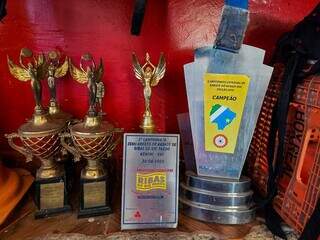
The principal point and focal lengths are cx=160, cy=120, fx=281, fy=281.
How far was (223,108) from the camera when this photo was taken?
2.30ft

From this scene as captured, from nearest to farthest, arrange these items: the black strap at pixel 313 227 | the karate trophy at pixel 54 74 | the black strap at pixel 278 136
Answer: the black strap at pixel 313 227 < the black strap at pixel 278 136 < the karate trophy at pixel 54 74

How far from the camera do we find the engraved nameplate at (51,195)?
2.38 feet

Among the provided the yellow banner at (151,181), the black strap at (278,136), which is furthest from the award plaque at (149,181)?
the black strap at (278,136)

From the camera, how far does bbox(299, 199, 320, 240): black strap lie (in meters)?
0.55

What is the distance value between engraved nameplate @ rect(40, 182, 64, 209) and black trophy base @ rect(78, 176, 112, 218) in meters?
0.06

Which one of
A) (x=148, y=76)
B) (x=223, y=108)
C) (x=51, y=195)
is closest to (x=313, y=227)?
(x=223, y=108)

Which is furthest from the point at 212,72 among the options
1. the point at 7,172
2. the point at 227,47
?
the point at 7,172

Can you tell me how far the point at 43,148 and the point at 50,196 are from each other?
0.13 metres

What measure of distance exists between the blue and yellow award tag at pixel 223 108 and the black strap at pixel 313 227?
0.23 meters

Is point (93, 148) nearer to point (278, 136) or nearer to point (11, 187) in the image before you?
point (11, 187)

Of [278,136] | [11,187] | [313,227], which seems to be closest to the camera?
[313,227]

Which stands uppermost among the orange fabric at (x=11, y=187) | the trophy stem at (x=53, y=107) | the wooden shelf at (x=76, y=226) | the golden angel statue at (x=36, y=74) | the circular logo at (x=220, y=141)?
the golden angel statue at (x=36, y=74)

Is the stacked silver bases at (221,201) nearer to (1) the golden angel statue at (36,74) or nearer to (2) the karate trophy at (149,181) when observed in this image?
(2) the karate trophy at (149,181)

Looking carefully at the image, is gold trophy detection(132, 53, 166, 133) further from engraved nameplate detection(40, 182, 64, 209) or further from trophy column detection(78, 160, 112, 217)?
engraved nameplate detection(40, 182, 64, 209)
